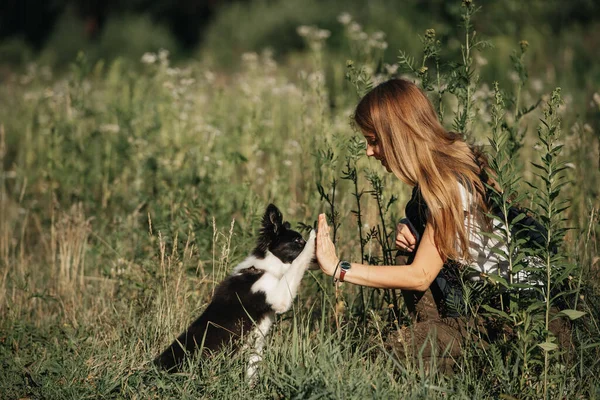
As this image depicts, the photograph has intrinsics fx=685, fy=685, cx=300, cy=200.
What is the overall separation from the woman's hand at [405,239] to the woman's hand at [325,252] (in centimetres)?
46

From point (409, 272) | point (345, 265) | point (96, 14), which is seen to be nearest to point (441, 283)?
point (409, 272)

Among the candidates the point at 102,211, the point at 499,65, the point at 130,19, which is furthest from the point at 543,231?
the point at 130,19

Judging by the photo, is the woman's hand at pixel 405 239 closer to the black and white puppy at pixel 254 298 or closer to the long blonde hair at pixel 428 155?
the long blonde hair at pixel 428 155

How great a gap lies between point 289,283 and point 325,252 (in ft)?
1.61

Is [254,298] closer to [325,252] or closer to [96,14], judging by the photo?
[325,252]

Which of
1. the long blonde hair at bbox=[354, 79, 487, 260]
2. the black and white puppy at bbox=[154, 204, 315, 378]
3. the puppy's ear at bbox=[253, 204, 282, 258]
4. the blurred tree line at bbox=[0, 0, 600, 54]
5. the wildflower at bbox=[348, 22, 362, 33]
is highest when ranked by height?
the blurred tree line at bbox=[0, 0, 600, 54]

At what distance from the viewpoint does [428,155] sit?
11.2 ft

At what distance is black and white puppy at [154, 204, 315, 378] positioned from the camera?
3.72 m

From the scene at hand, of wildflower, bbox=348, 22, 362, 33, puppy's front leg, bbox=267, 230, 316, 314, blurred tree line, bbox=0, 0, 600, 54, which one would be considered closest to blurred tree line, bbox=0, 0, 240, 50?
Result: blurred tree line, bbox=0, 0, 600, 54

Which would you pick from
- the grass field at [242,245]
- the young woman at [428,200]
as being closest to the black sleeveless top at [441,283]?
the young woman at [428,200]

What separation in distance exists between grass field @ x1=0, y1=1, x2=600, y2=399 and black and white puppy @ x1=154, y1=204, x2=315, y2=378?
0.11 metres

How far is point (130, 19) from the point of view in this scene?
20.6m

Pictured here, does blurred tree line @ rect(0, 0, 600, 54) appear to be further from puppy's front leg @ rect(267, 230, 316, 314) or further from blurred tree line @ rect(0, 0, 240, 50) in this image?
puppy's front leg @ rect(267, 230, 316, 314)

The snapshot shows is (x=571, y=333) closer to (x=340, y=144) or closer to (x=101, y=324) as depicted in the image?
(x=340, y=144)
